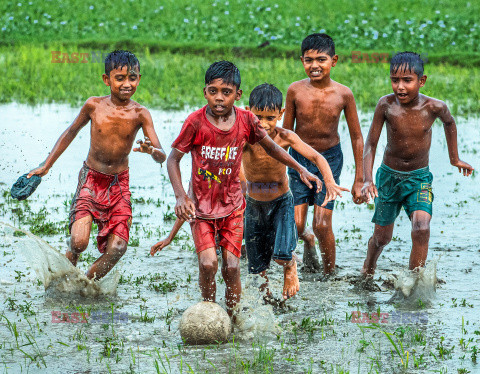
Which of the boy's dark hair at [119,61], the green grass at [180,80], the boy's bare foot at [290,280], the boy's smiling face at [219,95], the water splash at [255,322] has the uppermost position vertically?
the green grass at [180,80]

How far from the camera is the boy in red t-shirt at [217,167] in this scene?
468 centimetres

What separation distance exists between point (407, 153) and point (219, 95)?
1.67 meters

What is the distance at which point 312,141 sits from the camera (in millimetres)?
6008

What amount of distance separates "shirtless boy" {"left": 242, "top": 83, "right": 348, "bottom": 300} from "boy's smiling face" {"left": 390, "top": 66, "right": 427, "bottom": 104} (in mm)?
894

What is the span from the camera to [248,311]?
491 cm

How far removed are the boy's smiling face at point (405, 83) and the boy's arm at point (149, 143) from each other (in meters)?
1.67

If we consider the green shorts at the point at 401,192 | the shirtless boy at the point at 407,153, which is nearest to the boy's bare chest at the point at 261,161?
the shirtless boy at the point at 407,153

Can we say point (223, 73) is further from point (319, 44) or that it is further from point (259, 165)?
point (319, 44)

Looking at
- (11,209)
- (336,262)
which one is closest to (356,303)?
(336,262)

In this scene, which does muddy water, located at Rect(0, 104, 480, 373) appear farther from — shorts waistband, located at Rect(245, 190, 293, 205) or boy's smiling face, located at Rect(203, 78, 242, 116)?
boy's smiling face, located at Rect(203, 78, 242, 116)

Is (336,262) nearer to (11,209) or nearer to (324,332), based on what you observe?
(324,332)

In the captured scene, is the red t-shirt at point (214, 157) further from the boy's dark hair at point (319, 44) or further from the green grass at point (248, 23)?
the green grass at point (248, 23)

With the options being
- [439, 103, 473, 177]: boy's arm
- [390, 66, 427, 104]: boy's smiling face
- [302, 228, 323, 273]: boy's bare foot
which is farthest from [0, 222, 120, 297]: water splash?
[439, 103, 473, 177]: boy's arm

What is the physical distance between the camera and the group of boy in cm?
475
